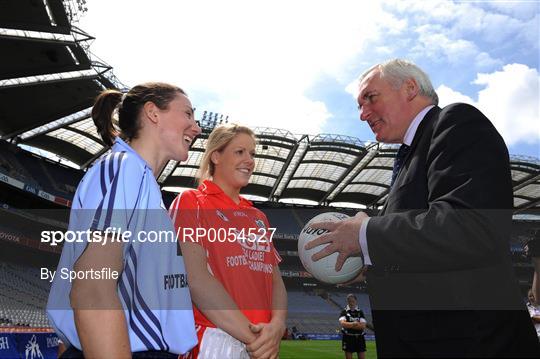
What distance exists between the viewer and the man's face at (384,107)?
9.11 feet

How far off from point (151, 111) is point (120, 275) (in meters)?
1.00

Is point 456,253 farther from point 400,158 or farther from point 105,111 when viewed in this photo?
point 105,111

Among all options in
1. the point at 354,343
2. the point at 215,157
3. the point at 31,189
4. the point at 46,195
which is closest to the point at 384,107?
the point at 215,157

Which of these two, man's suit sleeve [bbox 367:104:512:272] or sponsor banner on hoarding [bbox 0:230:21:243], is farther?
sponsor banner on hoarding [bbox 0:230:21:243]

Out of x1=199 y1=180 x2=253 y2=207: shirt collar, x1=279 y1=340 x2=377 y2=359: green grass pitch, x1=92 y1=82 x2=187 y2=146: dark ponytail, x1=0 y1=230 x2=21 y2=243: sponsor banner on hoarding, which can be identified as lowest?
x1=279 y1=340 x2=377 y2=359: green grass pitch

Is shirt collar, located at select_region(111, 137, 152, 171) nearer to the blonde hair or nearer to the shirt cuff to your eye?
the shirt cuff

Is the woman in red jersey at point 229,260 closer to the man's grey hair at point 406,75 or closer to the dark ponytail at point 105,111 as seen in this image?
the dark ponytail at point 105,111

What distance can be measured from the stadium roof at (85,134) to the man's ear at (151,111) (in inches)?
783

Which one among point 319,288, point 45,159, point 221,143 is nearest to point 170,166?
point 45,159

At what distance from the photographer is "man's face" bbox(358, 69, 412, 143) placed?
2775 millimetres

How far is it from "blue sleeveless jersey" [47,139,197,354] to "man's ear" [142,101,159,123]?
41 cm

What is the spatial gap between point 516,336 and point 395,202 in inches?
32.8

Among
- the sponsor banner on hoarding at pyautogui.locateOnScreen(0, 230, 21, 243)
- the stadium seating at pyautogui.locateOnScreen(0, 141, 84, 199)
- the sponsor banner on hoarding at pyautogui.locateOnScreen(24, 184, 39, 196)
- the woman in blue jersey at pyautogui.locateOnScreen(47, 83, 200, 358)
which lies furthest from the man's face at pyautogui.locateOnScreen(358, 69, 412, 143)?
the sponsor banner on hoarding at pyautogui.locateOnScreen(0, 230, 21, 243)

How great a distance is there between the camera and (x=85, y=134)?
30688mm
